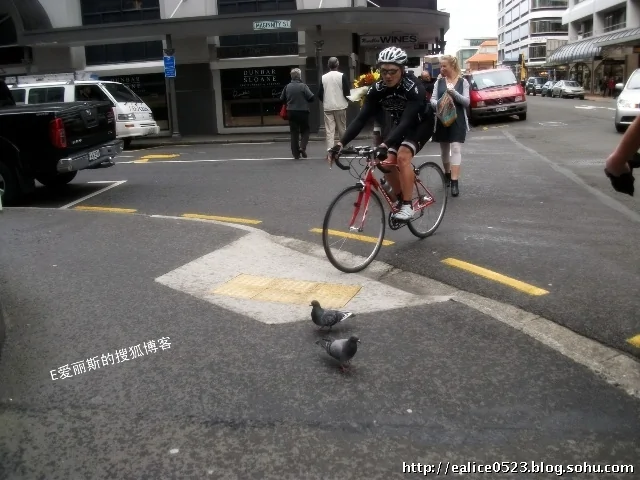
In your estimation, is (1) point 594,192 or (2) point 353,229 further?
(1) point 594,192

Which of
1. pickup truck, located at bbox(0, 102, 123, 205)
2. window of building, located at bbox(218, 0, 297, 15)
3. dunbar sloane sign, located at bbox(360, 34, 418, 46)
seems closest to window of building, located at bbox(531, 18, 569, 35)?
dunbar sloane sign, located at bbox(360, 34, 418, 46)

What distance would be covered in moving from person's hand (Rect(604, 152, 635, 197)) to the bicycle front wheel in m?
2.72

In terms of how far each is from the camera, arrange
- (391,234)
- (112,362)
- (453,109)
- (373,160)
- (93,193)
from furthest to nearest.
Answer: (93,193)
(453,109)
(391,234)
(373,160)
(112,362)

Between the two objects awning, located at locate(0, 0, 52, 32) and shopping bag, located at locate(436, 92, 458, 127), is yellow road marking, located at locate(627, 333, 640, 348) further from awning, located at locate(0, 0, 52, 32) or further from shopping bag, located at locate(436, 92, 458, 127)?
awning, located at locate(0, 0, 52, 32)

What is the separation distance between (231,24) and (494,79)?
9.54 m

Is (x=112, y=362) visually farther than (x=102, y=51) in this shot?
No

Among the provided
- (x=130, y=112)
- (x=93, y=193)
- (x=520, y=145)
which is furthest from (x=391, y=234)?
(x=130, y=112)

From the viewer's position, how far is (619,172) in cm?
303

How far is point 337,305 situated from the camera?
4.77 metres

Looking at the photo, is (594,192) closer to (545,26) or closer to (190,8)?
(190,8)

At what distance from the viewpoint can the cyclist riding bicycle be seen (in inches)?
235

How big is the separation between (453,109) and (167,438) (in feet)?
20.7

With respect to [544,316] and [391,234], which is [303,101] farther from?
[544,316]

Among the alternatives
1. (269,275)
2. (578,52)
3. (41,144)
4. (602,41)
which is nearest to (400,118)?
(269,275)
